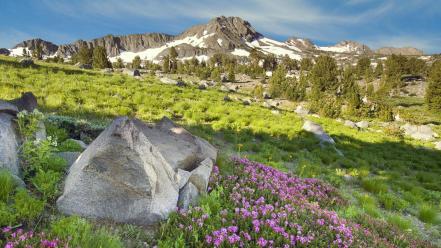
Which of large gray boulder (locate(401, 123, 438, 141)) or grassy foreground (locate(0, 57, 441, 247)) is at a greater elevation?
grassy foreground (locate(0, 57, 441, 247))

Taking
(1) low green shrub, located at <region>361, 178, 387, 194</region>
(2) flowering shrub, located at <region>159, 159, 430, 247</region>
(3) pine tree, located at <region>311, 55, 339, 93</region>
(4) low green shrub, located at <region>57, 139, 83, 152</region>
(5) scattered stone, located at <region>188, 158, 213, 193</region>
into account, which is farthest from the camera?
(3) pine tree, located at <region>311, 55, 339, 93</region>

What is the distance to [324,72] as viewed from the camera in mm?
87875

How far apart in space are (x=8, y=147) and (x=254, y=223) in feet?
13.8

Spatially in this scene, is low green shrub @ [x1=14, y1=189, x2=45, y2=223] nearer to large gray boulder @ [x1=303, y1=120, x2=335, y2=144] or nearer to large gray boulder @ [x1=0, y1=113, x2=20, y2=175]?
large gray boulder @ [x1=0, y1=113, x2=20, y2=175]

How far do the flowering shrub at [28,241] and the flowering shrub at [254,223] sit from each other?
1.42m

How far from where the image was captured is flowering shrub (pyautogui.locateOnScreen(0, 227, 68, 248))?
3.60m

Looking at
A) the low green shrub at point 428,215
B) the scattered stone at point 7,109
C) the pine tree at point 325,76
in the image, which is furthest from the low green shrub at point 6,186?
the pine tree at point 325,76

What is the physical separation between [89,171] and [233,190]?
294cm

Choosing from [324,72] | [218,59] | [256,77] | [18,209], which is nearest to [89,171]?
[18,209]

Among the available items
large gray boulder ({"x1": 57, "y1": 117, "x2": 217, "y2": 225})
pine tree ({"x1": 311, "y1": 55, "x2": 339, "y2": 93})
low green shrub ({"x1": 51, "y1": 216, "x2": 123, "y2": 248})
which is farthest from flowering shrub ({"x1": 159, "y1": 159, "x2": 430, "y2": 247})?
pine tree ({"x1": 311, "y1": 55, "x2": 339, "y2": 93})

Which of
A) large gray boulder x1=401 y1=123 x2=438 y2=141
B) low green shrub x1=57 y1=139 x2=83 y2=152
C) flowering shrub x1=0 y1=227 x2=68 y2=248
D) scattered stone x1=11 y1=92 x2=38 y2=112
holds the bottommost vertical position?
large gray boulder x1=401 y1=123 x2=438 y2=141

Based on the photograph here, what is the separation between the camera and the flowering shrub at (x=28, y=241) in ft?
11.8

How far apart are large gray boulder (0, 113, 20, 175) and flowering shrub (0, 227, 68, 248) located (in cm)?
174

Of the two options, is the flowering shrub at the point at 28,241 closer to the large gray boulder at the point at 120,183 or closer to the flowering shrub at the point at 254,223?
the large gray boulder at the point at 120,183
